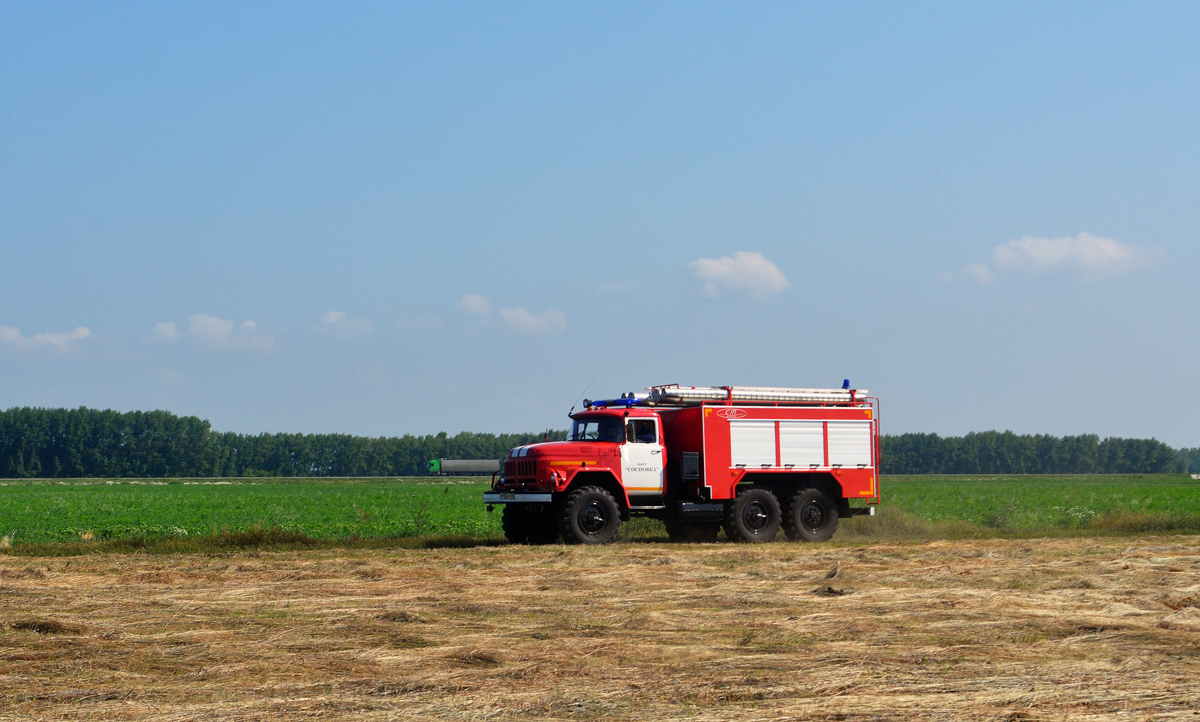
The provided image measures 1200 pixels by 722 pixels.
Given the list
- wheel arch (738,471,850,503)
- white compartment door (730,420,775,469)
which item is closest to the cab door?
white compartment door (730,420,775,469)

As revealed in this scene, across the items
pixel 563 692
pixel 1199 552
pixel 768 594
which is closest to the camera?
→ pixel 563 692

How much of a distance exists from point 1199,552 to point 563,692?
51.1ft

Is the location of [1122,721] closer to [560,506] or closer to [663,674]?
[663,674]

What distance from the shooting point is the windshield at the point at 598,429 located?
71.2 ft

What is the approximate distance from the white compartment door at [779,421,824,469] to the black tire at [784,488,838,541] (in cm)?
60

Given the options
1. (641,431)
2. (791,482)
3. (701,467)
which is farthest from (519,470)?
(791,482)

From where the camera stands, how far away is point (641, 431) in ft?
72.0

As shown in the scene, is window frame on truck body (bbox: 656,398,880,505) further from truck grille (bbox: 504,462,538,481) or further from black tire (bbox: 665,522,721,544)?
truck grille (bbox: 504,462,538,481)

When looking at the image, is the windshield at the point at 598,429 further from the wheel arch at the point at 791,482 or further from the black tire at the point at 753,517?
the wheel arch at the point at 791,482

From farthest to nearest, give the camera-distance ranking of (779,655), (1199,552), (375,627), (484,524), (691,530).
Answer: (484,524)
(691,530)
(1199,552)
(375,627)
(779,655)

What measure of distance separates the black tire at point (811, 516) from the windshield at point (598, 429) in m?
3.93

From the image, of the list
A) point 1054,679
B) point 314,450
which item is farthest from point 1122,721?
point 314,450

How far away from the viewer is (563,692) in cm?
809

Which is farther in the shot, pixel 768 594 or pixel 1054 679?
pixel 768 594
